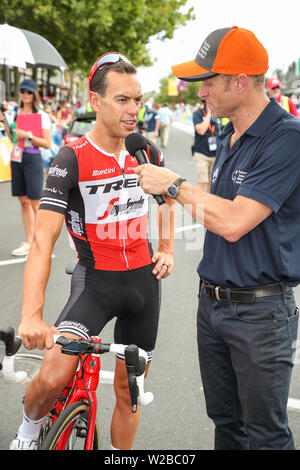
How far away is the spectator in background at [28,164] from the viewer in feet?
22.5

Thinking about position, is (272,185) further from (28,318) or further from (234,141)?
(28,318)

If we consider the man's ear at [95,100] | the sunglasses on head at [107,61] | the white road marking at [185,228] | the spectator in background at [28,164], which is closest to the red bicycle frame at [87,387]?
the man's ear at [95,100]

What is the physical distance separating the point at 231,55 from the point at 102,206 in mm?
1011

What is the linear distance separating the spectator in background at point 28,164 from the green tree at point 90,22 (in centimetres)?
1235

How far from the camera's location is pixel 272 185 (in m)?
2.02

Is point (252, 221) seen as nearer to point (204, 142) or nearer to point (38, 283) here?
point (38, 283)

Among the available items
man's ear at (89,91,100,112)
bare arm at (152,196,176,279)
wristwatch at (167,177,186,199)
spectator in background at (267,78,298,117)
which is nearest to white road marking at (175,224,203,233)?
spectator in background at (267,78,298,117)

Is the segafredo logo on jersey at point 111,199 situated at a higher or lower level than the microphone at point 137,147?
lower

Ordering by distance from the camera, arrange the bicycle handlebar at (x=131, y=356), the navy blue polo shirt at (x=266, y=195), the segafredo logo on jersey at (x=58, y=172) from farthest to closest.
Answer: the segafredo logo on jersey at (x=58, y=172), the navy blue polo shirt at (x=266, y=195), the bicycle handlebar at (x=131, y=356)

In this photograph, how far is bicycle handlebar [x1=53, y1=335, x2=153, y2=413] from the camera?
1.83 metres

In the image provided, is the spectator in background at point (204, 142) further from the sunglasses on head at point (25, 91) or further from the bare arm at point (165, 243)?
the bare arm at point (165, 243)

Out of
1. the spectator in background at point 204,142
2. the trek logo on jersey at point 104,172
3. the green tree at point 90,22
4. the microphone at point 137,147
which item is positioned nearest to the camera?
the microphone at point 137,147

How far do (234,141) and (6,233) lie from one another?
647 cm

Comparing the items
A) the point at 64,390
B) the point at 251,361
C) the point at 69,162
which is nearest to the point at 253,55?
the point at 69,162
